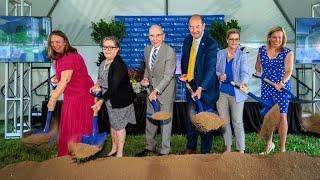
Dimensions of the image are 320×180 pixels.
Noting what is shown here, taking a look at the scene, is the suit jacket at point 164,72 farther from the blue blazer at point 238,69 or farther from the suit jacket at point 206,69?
the blue blazer at point 238,69

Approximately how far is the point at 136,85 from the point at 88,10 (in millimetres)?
3165

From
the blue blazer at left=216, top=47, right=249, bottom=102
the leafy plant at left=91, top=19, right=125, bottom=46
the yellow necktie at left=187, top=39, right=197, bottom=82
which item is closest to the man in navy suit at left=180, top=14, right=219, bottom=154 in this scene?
the yellow necktie at left=187, top=39, right=197, bottom=82

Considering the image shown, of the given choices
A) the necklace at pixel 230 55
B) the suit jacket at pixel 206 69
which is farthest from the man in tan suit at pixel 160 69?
the necklace at pixel 230 55

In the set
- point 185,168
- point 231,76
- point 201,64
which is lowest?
point 185,168

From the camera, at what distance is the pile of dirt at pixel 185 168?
205 centimetres

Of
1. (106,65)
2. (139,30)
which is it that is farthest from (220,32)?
(106,65)

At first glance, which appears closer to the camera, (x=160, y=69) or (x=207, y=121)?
(x=207, y=121)

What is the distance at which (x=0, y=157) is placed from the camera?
4414 mm

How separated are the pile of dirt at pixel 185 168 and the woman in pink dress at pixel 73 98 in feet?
3.54

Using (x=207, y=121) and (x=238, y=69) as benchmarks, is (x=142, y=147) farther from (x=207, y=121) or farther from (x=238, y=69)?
(x=207, y=121)

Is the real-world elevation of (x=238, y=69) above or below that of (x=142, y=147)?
above

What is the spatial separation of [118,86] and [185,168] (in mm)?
1300

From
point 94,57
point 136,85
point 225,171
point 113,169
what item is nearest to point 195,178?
point 225,171

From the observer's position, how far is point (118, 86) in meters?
3.25
